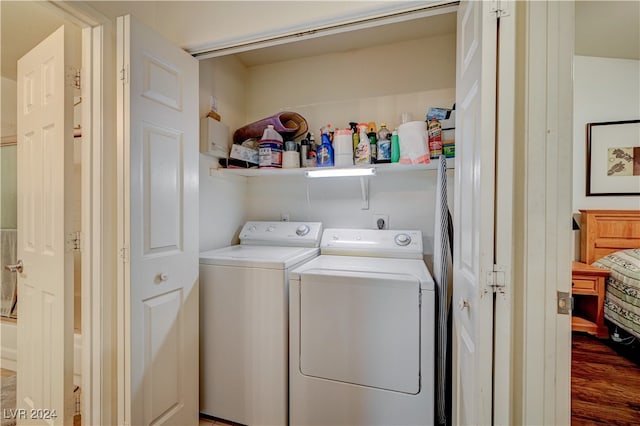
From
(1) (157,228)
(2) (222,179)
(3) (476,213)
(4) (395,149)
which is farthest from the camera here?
(2) (222,179)

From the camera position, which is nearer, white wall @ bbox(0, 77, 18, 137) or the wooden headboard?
white wall @ bbox(0, 77, 18, 137)

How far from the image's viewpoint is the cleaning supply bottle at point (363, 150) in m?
1.86

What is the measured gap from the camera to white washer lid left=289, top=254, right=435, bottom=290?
4.68ft

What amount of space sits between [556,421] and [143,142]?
177 cm

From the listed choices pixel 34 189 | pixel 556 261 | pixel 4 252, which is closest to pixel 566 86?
pixel 556 261

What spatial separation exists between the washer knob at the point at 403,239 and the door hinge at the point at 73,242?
1.77 metres

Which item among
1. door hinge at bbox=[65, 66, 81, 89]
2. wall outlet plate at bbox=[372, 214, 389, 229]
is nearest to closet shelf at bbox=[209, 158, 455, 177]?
wall outlet plate at bbox=[372, 214, 389, 229]

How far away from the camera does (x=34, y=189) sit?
139 cm

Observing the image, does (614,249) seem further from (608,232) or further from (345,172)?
(345,172)

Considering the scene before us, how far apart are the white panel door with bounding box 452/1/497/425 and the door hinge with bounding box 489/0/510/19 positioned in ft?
0.04

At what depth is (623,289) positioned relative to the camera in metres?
2.23

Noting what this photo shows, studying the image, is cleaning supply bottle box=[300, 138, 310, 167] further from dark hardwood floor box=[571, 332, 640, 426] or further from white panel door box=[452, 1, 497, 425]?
dark hardwood floor box=[571, 332, 640, 426]

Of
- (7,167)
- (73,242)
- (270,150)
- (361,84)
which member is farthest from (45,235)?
(361,84)

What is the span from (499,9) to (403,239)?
1.38 m
